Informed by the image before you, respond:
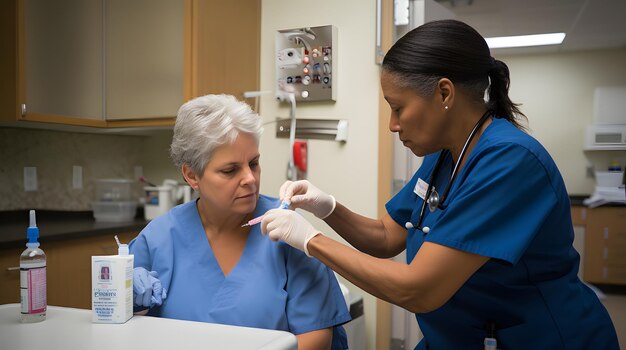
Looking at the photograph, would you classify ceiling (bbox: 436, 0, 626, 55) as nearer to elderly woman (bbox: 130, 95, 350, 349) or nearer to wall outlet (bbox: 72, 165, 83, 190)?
elderly woman (bbox: 130, 95, 350, 349)

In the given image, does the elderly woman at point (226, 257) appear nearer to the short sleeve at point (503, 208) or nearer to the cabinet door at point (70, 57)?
the short sleeve at point (503, 208)

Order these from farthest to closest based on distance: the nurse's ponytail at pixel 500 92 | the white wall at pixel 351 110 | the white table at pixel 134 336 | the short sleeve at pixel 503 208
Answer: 1. the white wall at pixel 351 110
2. the nurse's ponytail at pixel 500 92
3. the short sleeve at pixel 503 208
4. the white table at pixel 134 336

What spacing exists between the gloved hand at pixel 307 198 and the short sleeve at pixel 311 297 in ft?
0.65

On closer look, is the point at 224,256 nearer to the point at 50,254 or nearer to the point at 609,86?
the point at 50,254

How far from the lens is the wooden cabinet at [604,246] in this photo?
3795mm

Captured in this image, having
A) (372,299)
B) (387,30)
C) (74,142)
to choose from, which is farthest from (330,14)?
(74,142)

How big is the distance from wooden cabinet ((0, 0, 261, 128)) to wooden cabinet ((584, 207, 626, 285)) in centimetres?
292

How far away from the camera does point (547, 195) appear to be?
104 cm

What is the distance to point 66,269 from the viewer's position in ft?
7.43

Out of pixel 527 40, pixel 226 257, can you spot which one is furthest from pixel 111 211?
pixel 527 40

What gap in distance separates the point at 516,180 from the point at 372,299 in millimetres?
1547

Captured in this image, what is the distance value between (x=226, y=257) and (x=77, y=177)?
6.65ft

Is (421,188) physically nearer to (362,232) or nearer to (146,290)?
(362,232)

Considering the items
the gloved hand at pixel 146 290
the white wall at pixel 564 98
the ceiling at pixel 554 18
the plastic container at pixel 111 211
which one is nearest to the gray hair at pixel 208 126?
the gloved hand at pixel 146 290
